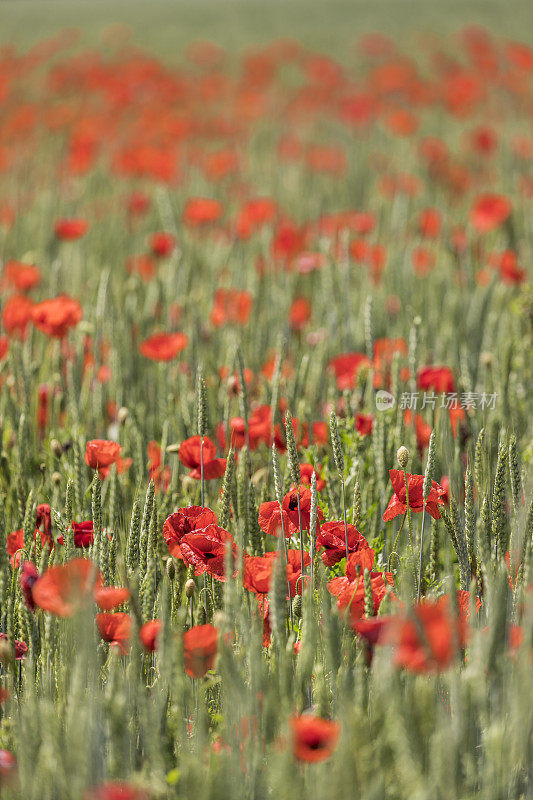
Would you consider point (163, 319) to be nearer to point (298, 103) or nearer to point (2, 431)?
point (2, 431)

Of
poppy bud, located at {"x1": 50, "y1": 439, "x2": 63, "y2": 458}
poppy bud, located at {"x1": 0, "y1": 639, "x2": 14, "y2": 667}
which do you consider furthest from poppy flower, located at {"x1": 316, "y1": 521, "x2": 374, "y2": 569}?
poppy bud, located at {"x1": 50, "y1": 439, "x2": 63, "y2": 458}

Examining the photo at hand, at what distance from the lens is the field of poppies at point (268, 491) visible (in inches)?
27.7

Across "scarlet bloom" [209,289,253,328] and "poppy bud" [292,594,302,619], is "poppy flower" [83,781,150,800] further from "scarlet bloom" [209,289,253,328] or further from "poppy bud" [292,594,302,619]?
"scarlet bloom" [209,289,253,328]

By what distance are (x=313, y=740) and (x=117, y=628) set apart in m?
0.30

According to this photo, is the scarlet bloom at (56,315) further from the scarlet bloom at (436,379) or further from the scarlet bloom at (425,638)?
the scarlet bloom at (425,638)

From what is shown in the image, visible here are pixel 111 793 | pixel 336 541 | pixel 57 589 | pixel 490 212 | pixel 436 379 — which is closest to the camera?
pixel 111 793

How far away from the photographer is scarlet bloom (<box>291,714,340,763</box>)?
655 millimetres

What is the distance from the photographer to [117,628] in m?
0.89

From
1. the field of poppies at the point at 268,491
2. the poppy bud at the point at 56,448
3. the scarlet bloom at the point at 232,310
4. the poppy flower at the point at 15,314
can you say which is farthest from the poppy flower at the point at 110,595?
the scarlet bloom at the point at 232,310

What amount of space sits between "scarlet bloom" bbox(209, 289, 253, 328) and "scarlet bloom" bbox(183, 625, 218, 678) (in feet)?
4.38

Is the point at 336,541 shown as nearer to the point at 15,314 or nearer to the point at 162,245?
the point at 15,314

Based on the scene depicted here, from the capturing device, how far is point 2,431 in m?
1.56

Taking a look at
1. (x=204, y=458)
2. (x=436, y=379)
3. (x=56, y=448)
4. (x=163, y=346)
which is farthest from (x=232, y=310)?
(x=204, y=458)

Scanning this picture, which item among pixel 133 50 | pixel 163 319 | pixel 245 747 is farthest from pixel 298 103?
pixel 245 747
